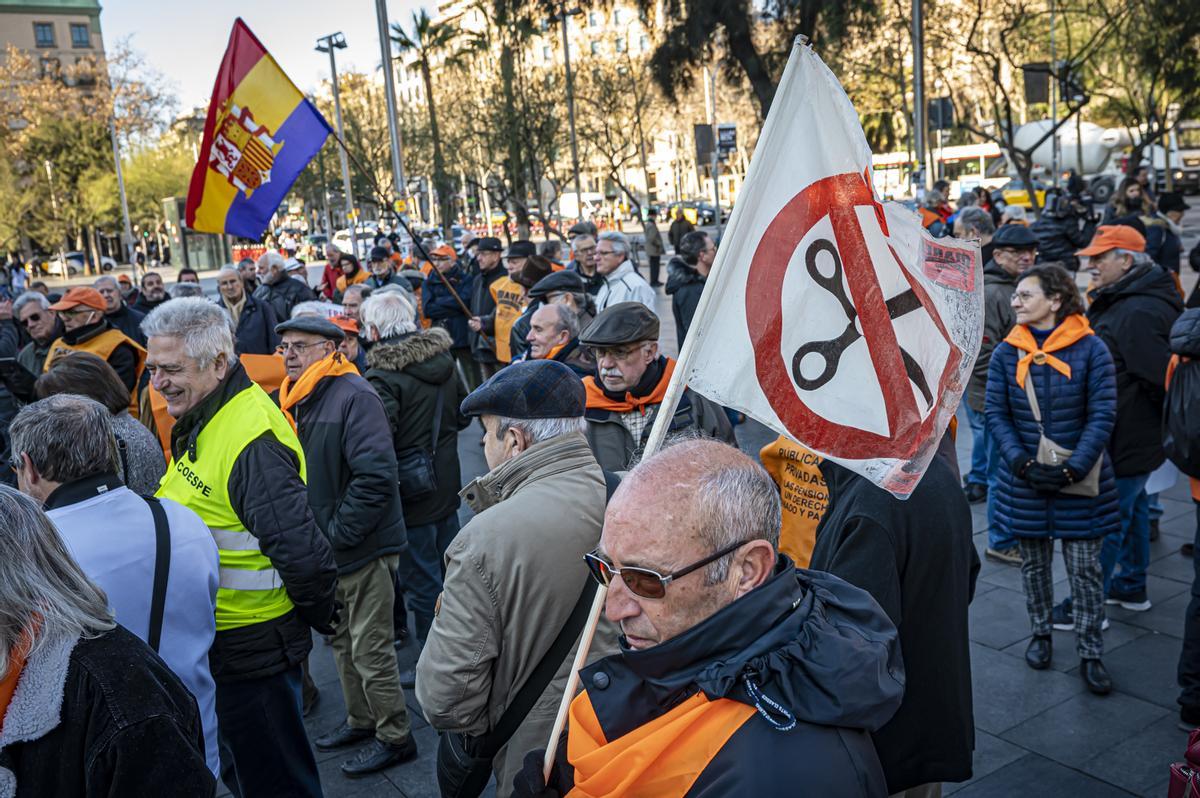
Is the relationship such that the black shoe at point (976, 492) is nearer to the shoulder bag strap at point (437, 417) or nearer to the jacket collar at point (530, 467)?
the shoulder bag strap at point (437, 417)

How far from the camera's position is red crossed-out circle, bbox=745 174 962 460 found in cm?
239

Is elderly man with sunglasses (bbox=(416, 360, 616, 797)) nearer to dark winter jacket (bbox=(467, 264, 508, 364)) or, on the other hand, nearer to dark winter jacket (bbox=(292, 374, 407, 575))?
dark winter jacket (bbox=(292, 374, 407, 575))

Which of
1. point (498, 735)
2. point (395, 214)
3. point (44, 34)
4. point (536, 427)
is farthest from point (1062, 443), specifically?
point (44, 34)

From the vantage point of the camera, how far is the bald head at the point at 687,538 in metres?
1.86

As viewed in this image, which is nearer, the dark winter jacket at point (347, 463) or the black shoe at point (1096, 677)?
the dark winter jacket at point (347, 463)

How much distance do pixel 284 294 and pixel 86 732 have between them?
8822mm

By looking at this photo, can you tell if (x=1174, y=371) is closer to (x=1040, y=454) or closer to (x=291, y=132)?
(x=1040, y=454)

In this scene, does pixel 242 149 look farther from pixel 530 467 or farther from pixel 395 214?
pixel 530 467

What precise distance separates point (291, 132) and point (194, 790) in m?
5.37

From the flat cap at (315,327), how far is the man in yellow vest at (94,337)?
8.46 ft

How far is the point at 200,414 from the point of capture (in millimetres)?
3562

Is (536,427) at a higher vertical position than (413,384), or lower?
higher

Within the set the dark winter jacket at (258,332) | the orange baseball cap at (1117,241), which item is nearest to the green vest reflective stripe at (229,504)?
the orange baseball cap at (1117,241)

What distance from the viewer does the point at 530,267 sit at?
8414mm
